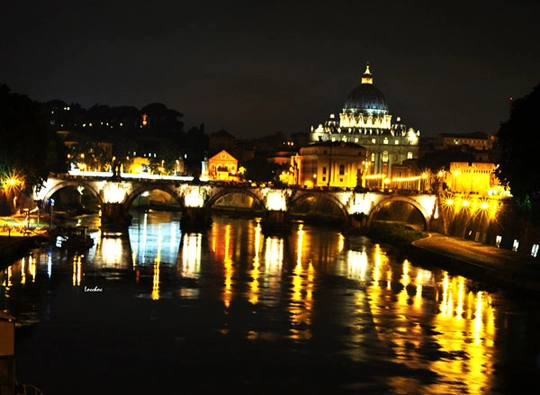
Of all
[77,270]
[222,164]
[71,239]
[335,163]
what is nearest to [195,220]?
Answer: [71,239]

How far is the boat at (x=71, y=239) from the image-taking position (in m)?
54.9

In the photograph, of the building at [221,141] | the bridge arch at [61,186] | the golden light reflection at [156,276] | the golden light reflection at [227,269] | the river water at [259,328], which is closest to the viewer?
the river water at [259,328]

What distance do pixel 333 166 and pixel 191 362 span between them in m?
109

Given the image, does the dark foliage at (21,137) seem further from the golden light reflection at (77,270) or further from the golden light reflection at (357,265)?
the golden light reflection at (357,265)

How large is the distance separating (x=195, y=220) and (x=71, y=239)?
26.4 metres

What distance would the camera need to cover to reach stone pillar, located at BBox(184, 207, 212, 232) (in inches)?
3088

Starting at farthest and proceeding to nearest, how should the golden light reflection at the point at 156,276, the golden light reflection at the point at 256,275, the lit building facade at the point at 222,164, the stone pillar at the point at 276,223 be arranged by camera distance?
the lit building facade at the point at 222,164, the stone pillar at the point at 276,223, the golden light reflection at the point at 256,275, the golden light reflection at the point at 156,276

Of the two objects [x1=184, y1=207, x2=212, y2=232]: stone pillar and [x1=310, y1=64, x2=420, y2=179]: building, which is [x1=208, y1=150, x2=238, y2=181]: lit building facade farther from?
[x1=184, y1=207, x2=212, y2=232]: stone pillar

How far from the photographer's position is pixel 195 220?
81.4 metres

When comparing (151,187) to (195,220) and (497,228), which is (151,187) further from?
(497,228)

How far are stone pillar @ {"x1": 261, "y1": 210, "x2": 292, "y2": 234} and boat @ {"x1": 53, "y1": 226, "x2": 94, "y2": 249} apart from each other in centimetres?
2190

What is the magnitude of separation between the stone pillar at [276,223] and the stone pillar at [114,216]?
11402mm

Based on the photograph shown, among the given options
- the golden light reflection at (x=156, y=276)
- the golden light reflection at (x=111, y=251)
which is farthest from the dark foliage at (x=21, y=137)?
the golden light reflection at (x=156, y=276)

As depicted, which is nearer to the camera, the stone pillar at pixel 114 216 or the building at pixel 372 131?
the stone pillar at pixel 114 216
